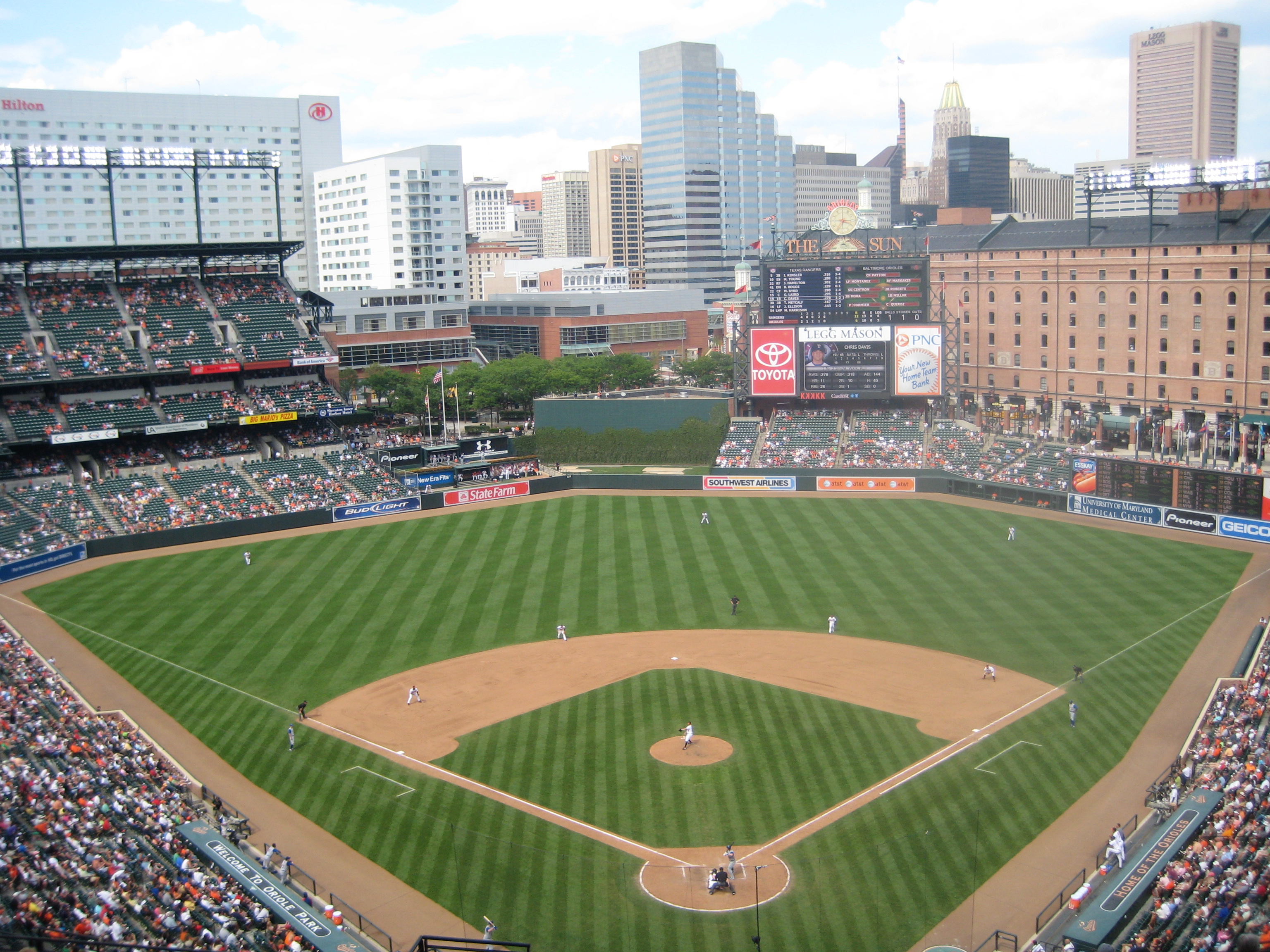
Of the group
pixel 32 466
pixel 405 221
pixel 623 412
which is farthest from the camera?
pixel 405 221

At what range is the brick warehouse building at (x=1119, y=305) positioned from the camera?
68.4 meters

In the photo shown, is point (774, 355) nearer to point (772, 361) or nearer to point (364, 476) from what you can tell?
point (772, 361)

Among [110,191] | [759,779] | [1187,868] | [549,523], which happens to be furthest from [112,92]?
[1187,868]

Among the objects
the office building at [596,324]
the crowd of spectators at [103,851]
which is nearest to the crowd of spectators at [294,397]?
the crowd of spectators at [103,851]

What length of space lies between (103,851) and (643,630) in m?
25.1

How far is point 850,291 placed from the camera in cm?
7319

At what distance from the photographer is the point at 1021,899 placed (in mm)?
25922

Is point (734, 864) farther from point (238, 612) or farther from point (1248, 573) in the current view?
point (1248, 573)

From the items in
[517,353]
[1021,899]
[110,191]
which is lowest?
[1021,899]

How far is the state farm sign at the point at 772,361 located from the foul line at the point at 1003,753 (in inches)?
1727

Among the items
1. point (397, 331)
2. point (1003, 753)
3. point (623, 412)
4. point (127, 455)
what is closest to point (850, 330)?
point (623, 412)

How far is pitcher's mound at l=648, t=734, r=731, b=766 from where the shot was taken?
33.2 m

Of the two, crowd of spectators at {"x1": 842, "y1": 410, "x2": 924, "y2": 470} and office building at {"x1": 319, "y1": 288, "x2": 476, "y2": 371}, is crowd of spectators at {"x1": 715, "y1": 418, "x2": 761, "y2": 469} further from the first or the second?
office building at {"x1": 319, "y1": 288, "x2": 476, "y2": 371}

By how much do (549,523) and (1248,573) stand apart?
36780 mm
